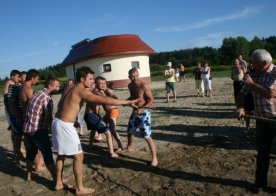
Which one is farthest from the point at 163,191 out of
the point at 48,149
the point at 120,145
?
the point at 120,145

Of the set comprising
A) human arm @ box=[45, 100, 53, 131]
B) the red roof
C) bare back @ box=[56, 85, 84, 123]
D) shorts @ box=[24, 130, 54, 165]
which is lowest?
shorts @ box=[24, 130, 54, 165]

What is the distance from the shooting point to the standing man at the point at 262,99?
418cm

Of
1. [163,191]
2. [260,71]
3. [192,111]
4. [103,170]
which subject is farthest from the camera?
[192,111]

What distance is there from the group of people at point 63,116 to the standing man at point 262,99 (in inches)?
71.6

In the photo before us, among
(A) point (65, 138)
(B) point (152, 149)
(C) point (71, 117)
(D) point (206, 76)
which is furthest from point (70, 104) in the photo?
(D) point (206, 76)

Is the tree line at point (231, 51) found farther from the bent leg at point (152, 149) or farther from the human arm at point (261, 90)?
the human arm at point (261, 90)

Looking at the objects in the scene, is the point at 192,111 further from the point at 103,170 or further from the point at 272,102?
the point at 272,102

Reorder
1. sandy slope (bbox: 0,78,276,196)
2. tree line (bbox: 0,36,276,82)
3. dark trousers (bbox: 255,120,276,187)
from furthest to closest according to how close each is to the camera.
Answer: tree line (bbox: 0,36,276,82), sandy slope (bbox: 0,78,276,196), dark trousers (bbox: 255,120,276,187)

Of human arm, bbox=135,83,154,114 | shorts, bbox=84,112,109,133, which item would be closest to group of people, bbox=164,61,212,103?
shorts, bbox=84,112,109,133

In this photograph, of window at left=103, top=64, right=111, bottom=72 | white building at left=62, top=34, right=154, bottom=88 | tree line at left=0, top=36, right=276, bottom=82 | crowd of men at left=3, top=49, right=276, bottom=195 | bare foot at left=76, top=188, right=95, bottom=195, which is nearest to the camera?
crowd of men at left=3, top=49, right=276, bottom=195

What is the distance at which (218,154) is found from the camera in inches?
250

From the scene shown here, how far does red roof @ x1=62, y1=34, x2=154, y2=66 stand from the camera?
91.2ft

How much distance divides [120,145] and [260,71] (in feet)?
12.4

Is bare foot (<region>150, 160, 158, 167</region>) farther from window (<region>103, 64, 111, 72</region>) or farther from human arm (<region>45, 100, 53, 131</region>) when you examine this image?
window (<region>103, 64, 111, 72</region>)
